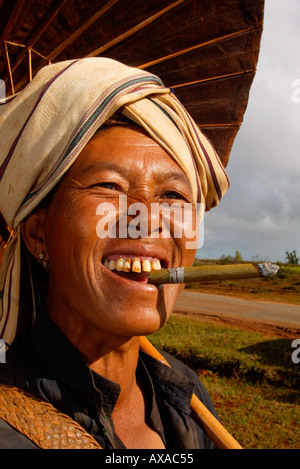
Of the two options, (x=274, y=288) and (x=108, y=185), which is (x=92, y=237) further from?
(x=274, y=288)

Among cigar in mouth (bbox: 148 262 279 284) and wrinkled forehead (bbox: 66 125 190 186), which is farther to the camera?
wrinkled forehead (bbox: 66 125 190 186)

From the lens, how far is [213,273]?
52.3 inches

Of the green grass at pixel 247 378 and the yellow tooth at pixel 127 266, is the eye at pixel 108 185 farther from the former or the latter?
the green grass at pixel 247 378

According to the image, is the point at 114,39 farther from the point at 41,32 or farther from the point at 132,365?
the point at 132,365

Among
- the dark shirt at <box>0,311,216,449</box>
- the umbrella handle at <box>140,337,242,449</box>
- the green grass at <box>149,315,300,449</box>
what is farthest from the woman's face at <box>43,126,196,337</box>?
the green grass at <box>149,315,300,449</box>

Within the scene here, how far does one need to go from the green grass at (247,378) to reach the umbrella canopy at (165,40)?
404cm

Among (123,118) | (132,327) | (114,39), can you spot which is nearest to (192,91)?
(114,39)

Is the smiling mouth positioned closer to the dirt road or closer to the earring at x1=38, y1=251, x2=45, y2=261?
the earring at x1=38, y1=251, x2=45, y2=261

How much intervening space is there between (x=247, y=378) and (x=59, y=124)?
6.18 metres

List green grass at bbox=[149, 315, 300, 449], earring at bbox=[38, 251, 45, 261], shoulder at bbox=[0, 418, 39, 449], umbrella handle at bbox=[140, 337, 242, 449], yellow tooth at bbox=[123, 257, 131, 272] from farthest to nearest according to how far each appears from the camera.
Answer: green grass at bbox=[149, 315, 300, 449] < umbrella handle at bbox=[140, 337, 242, 449] < earring at bbox=[38, 251, 45, 261] < yellow tooth at bbox=[123, 257, 131, 272] < shoulder at bbox=[0, 418, 39, 449]

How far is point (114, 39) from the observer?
217 cm

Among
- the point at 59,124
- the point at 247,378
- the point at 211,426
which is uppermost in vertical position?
the point at 59,124

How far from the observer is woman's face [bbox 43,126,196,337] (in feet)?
4.93

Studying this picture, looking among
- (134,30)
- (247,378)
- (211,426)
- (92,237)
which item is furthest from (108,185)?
(247,378)
